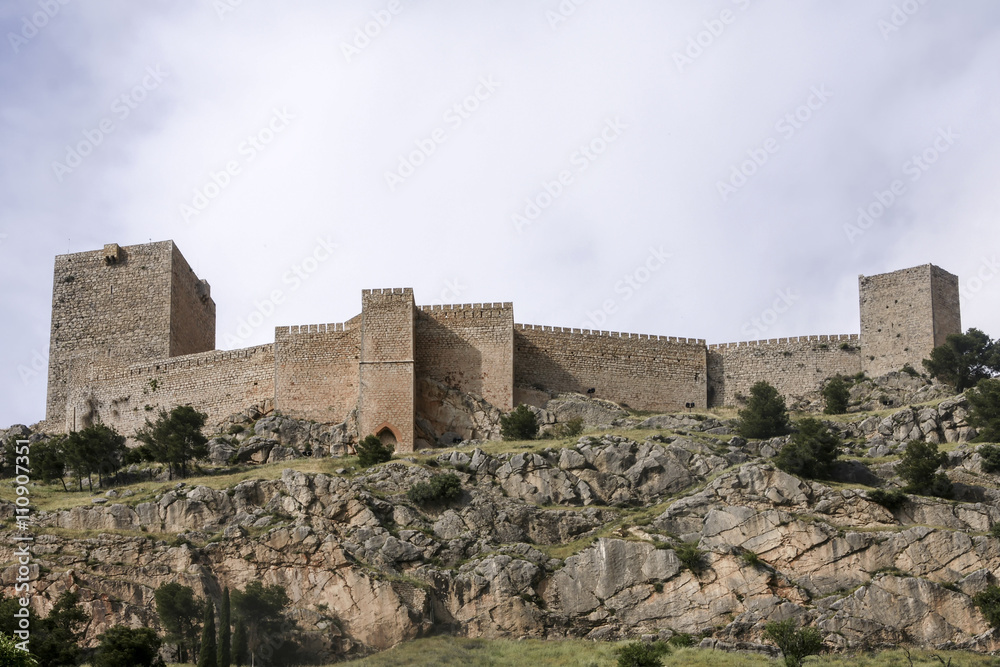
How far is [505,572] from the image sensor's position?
127ft

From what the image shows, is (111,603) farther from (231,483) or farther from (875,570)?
(875,570)

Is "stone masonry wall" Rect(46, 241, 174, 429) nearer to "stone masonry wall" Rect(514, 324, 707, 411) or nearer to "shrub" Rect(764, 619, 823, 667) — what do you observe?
"stone masonry wall" Rect(514, 324, 707, 411)

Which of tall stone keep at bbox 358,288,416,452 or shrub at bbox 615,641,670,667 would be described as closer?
shrub at bbox 615,641,670,667

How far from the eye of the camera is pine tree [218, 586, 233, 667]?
33406 millimetres

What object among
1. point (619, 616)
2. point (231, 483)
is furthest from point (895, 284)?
point (231, 483)

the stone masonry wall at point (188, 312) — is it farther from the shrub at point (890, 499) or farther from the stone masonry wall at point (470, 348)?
the shrub at point (890, 499)

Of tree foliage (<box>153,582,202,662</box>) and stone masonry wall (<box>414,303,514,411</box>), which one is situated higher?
stone masonry wall (<box>414,303,514,411</box>)

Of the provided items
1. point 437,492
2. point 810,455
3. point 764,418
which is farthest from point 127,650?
point 764,418

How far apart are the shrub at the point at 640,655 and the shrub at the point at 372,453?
38.5 feet

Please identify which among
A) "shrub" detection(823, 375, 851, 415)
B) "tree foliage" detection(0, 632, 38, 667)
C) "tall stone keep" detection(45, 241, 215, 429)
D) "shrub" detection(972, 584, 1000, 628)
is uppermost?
"tall stone keep" detection(45, 241, 215, 429)

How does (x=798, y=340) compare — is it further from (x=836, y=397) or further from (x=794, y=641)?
(x=794, y=641)

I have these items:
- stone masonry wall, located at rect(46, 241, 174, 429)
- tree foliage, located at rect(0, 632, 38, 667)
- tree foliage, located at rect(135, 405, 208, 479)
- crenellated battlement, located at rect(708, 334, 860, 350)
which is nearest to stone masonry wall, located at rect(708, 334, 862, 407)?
crenellated battlement, located at rect(708, 334, 860, 350)

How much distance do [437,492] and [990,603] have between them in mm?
17245

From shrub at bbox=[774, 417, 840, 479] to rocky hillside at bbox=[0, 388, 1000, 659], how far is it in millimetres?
748
